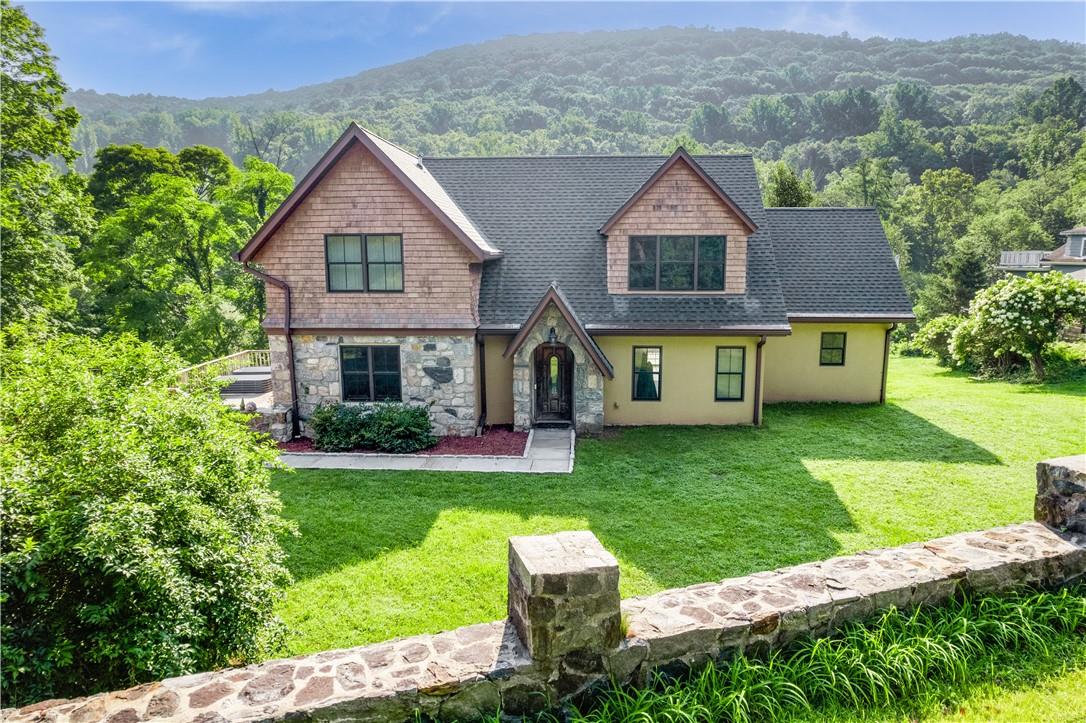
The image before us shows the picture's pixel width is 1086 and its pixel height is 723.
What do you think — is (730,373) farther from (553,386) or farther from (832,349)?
(553,386)

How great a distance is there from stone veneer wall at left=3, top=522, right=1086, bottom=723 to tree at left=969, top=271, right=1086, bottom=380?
18790 mm

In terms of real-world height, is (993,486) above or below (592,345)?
below

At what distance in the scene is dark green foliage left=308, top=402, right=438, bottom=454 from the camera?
46.4ft

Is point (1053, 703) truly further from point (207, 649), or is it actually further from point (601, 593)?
point (207, 649)

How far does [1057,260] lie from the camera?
3838 cm

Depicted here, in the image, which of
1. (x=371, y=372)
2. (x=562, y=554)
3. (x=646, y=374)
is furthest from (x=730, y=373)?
(x=562, y=554)

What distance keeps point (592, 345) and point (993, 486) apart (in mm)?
8414

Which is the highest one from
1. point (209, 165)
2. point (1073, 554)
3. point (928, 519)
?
point (209, 165)

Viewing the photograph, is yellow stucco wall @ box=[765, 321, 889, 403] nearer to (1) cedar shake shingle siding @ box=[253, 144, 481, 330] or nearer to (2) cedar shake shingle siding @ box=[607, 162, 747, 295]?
(2) cedar shake shingle siding @ box=[607, 162, 747, 295]

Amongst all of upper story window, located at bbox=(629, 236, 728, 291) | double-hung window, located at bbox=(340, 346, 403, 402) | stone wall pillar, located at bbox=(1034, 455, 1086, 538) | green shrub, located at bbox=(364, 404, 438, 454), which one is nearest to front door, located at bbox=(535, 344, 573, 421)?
upper story window, located at bbox=(629, 236, 728, 291)

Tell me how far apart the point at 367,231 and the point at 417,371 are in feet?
11.9

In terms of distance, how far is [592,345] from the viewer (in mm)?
14617

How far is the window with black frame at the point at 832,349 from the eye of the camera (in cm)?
1755

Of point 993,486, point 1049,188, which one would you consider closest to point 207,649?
point 993,486
